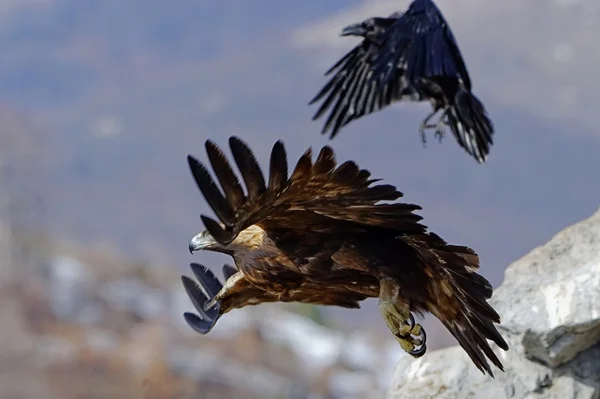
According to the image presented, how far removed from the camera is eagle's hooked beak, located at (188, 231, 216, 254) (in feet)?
10.5

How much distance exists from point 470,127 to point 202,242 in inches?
115

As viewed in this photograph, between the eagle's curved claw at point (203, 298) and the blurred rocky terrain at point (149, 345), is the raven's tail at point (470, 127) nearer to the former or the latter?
the eagle's curved claw at point (203, 298)

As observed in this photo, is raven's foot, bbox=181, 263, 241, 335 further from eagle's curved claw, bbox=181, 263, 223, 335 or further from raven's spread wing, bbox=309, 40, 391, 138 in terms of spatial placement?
raven's spread wing, bbox=309, 40, 391, 138

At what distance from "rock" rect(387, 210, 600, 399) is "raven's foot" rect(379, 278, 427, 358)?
2.25 feet

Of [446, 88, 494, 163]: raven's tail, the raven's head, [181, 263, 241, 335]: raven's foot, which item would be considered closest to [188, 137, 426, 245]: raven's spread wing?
[181, 263, 241, 335]: raven's foot

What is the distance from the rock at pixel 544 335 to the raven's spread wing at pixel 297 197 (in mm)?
1029

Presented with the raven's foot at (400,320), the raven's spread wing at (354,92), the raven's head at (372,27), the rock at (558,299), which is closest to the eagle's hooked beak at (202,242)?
the raven's foot at (400,320)

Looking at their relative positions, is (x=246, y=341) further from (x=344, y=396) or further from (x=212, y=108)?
(x=212, y=108)

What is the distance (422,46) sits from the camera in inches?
222

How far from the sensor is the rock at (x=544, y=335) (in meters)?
3.93

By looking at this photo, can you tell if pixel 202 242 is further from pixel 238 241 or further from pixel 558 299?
pixel 558 299

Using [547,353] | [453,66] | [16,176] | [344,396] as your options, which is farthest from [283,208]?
[16,176]

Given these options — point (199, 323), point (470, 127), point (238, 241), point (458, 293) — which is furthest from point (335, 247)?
point (470, 127)

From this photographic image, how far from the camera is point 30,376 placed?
41.4 ft
